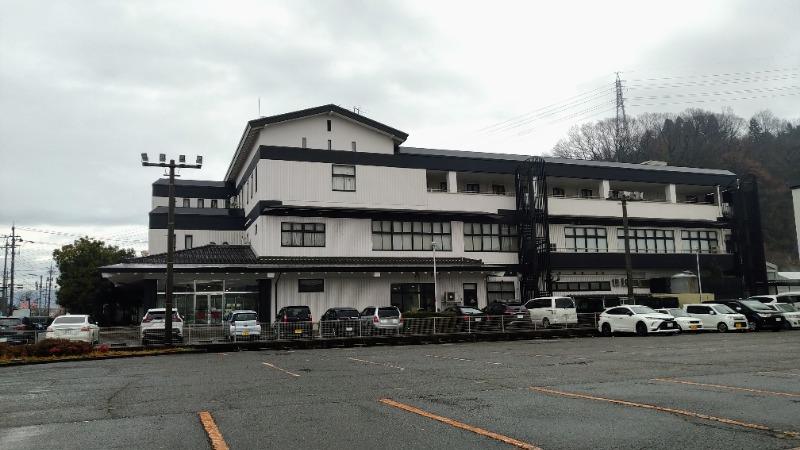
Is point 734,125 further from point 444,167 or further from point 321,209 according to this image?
point 321,209

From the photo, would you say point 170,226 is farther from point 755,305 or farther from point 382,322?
point 755,305

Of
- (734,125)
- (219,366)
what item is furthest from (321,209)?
(734,125)

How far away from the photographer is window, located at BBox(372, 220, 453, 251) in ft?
126

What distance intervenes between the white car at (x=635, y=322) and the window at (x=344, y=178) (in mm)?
16629

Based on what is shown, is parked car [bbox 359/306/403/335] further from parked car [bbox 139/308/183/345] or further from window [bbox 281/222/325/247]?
window [bbox 281/222/325/247]

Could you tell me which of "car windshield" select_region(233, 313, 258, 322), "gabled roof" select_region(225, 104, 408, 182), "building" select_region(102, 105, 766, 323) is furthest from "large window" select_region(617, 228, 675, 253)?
"car windshield" select_region(233, 313, 258, 322)

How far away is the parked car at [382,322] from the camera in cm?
2786

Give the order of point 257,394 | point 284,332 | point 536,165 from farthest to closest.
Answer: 1. point 536,165
2. point 284,332
3. point 257,394

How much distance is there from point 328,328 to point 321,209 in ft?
36.8

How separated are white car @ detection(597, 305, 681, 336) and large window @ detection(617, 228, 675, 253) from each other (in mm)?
16756

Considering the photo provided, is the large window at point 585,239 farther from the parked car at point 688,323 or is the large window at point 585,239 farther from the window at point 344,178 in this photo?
the window at point 344,178

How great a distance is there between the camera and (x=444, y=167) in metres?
41.0

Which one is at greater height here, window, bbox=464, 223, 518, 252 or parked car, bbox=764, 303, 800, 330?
window, bbox=464, 223, 518, 252

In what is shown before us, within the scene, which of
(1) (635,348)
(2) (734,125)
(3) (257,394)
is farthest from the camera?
(2) (734,125)
